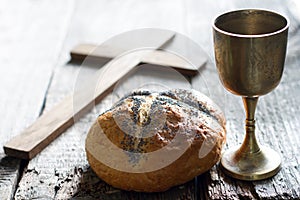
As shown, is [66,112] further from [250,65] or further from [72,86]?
[250,65]

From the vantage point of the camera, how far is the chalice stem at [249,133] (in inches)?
37.6

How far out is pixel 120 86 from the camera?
4.26 feet

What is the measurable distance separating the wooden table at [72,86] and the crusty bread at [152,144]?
37 millimetres

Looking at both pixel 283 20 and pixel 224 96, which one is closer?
pixel 283 20

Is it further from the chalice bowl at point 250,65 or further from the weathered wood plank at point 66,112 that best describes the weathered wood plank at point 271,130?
the weathered wood plank at point 66,112

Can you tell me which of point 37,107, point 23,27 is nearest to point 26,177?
point 37,107

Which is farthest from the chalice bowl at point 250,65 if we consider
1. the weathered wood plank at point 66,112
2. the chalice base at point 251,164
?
the weathered wood plank at point 66,112

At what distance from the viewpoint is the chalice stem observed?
956mm

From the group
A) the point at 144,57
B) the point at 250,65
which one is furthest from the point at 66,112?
→ the point at 250,65

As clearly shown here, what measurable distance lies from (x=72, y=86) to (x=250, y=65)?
539mm

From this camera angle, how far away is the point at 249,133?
0.97 metres

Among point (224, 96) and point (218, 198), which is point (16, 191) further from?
point (224, 96)

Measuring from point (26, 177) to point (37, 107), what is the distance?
0.27 m

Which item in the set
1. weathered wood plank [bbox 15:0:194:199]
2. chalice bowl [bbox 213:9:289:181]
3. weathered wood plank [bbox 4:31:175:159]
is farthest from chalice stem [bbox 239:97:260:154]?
weathered wood plank [bbox 4:31:175:159]
